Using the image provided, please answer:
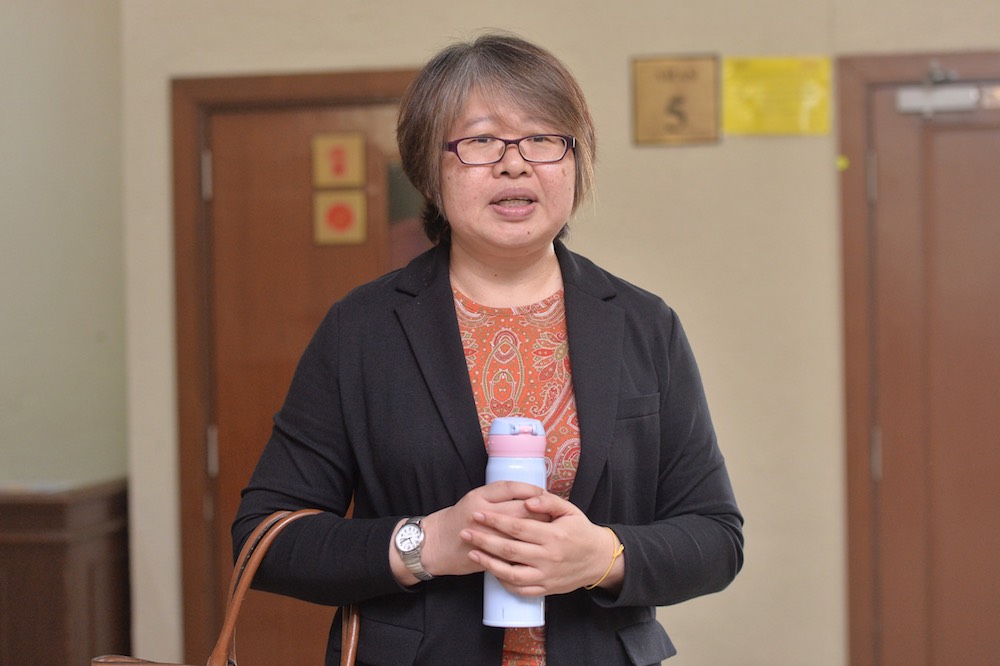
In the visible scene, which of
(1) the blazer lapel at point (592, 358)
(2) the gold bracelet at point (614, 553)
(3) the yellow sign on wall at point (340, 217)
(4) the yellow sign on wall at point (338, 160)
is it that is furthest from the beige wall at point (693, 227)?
(2) the gold bracelet at point (614, 553)

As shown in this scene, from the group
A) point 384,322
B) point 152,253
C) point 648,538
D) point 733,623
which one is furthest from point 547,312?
point 152,253

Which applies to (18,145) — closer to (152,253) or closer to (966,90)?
(152,253)

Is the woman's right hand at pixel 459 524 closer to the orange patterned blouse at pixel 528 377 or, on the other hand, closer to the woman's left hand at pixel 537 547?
the woman's left hand at pixel 537 547

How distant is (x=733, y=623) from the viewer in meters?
3.00

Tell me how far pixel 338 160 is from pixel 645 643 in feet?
7.20

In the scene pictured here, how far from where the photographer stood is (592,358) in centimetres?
126

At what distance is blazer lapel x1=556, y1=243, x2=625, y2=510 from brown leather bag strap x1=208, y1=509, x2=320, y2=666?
333 millimetres

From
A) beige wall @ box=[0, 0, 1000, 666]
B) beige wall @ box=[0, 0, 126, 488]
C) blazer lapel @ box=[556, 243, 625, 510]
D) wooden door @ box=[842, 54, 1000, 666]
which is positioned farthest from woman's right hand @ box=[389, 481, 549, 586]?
beige wall @ box=[0, 0, 126, 488]

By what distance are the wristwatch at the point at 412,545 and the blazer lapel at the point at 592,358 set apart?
0.59 ft

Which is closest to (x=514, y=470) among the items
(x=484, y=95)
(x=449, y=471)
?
(x=449, y=471)

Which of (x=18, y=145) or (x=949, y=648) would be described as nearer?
(x=949, y=648)

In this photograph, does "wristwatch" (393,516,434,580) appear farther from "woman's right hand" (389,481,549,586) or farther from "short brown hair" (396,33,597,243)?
"short brown hair" (396,33,597,243)

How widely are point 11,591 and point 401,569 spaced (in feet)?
7.93

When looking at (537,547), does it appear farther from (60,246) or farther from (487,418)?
(60,246)
